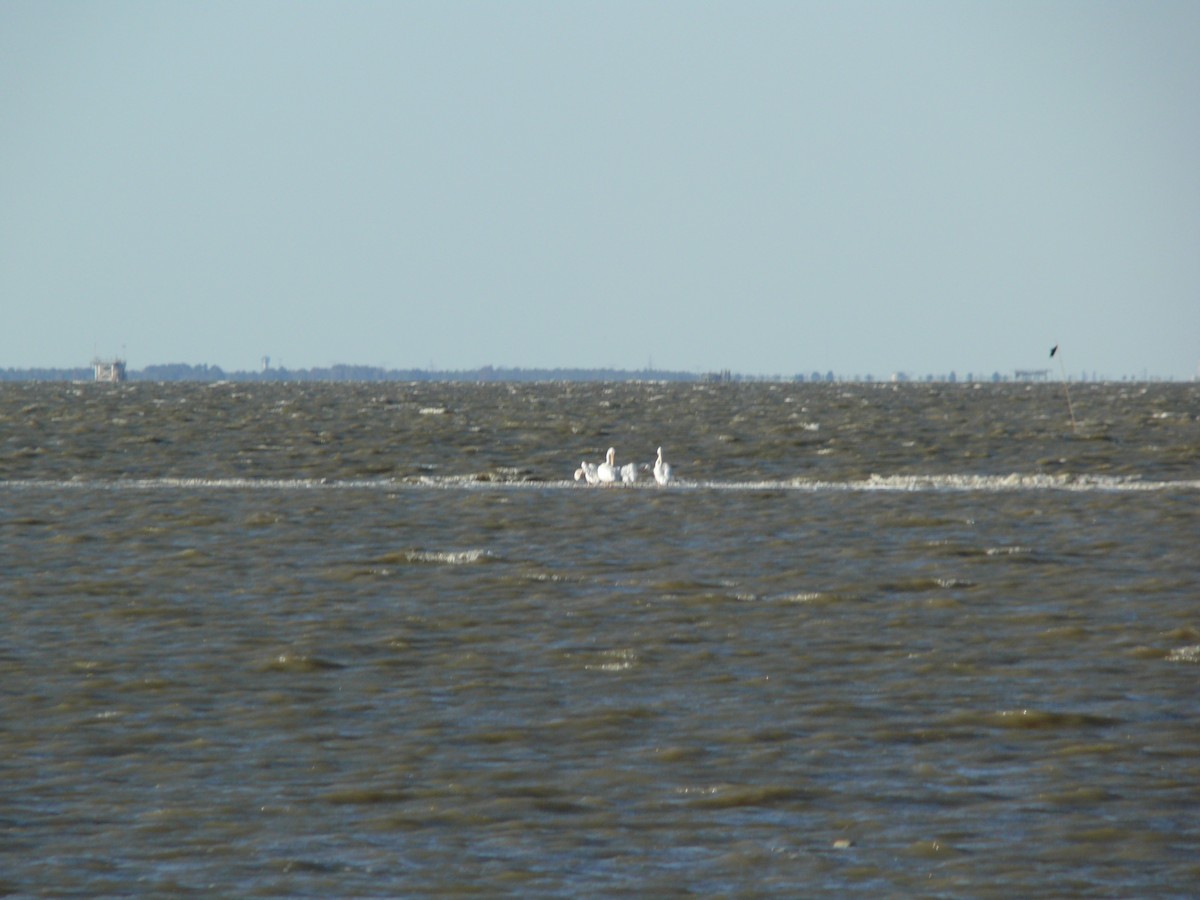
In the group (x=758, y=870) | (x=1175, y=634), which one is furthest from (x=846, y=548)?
(x=758, y=870)

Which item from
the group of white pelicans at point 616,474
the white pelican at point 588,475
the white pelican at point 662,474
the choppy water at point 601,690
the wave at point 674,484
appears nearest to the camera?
the choppy water at point 601,690

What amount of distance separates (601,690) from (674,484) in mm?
21319

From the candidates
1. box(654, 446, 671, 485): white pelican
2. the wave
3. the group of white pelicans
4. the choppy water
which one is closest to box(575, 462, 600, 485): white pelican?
the group of white pelicans

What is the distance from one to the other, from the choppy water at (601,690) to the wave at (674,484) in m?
0.49

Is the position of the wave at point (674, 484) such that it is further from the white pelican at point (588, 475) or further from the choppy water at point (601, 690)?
the choppy water at point (601, 690)

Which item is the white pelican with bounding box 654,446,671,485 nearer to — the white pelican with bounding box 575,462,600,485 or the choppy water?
the choppy water

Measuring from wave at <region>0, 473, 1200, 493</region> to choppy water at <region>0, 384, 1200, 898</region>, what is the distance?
0.49 meters

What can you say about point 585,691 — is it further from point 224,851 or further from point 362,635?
point 224,851

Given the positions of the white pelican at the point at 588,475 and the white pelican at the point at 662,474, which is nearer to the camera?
the white pelican at the point at 662,474

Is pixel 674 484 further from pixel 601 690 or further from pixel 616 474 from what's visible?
pixel 601 690

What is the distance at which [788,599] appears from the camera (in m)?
22.6

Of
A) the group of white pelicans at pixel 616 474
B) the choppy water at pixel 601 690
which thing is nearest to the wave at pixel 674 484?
the group of white pelicans at pixel 616 474

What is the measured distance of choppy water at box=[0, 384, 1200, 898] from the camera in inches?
477

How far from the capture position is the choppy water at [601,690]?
39.7 ft
